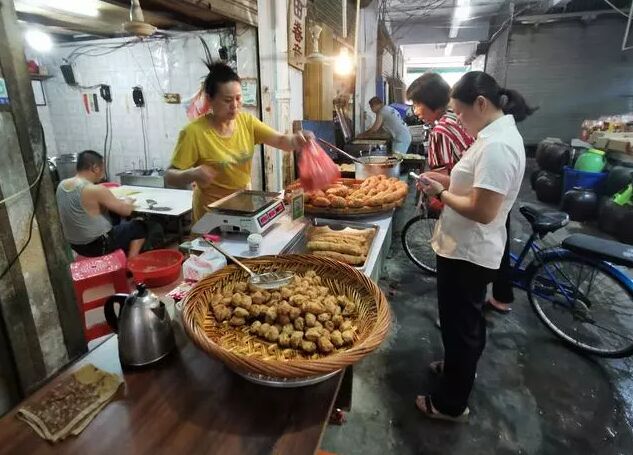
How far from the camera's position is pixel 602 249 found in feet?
9.02

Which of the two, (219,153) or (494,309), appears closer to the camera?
(219,153)

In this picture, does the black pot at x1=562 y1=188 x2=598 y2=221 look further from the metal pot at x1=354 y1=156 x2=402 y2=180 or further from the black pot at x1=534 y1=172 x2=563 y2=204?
the metal pot at x1=354 y1=156 x2=402 y2=180

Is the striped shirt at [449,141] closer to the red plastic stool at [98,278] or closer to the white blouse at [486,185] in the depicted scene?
the white blouse at [486,185]

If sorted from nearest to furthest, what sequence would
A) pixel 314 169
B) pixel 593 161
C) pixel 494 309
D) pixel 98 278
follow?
pixel 98 278
pixel 314 169
pixel 494 309
pixel 593 161

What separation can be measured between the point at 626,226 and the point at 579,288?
283 centimetres

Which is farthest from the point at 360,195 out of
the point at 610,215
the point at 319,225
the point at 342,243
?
the point at 610,215

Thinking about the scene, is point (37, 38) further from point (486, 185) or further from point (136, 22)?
point (486, 185)

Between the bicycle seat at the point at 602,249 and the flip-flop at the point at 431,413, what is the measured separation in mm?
1564

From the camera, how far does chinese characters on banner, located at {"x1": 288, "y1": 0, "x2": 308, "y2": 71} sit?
3.77 metres

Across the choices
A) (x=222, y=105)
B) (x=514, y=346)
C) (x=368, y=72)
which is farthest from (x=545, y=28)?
(x=222, y=105)

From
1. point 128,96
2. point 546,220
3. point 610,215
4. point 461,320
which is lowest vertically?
point 610,215

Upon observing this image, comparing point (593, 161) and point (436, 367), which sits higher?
point (593, 161)

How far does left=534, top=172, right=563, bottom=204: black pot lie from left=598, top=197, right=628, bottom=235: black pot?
1.37 m

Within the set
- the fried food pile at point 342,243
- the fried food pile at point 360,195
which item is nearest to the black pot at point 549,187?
the fried food pile at point 360,195
